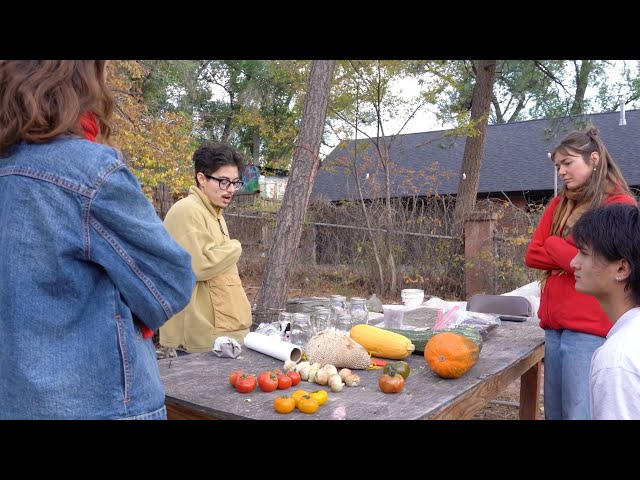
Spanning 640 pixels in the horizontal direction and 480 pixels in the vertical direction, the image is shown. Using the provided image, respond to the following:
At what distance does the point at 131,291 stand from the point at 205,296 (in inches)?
70.0

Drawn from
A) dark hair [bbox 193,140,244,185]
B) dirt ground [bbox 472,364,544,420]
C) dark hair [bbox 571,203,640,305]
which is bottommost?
dirt ground [bbox 472,364,544,420]

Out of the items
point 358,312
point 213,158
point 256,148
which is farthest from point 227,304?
point 256,148

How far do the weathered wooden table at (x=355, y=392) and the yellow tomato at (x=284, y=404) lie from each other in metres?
0.02

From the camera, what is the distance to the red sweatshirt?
9.50ft

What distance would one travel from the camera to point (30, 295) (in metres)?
1.42

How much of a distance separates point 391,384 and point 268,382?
19.9 inches

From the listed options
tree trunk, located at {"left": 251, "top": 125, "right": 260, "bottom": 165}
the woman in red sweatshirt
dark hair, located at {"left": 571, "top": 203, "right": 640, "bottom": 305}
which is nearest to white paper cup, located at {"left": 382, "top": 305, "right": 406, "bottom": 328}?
the woman in red sweatshirt

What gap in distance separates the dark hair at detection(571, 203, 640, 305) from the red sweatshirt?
0.87m

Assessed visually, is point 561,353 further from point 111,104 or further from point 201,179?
point 111,104

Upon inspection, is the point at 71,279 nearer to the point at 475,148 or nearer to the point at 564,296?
the point at 564,296

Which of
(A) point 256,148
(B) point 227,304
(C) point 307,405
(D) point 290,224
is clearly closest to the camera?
(C) point 307,405

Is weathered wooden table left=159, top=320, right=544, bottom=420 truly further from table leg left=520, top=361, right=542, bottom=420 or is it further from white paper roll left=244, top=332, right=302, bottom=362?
table leg left=520, top=361, right=542, bottom=420

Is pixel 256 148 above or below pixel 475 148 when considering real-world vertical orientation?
above

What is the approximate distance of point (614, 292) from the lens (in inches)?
79.9
